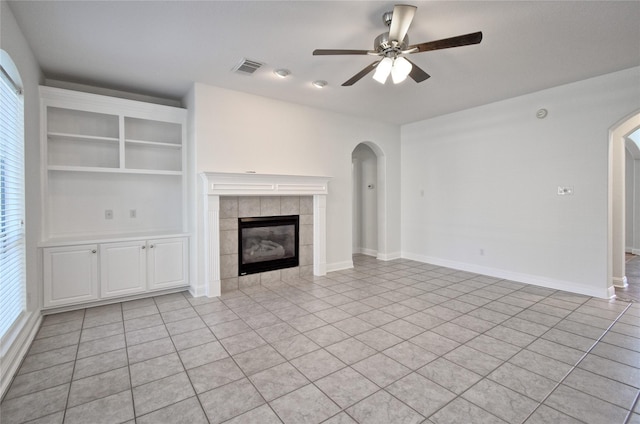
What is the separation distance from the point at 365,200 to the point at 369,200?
0.42 feet

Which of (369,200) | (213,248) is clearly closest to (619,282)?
(369,200)

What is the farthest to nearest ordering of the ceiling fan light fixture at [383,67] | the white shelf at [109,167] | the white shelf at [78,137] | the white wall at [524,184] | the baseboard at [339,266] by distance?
the baseboard at [339,266] < the white wall at [524,184] < the white shelf at [109,167] < the white shelf at [78,137] < the ceiling fan light fixture at [383,67]

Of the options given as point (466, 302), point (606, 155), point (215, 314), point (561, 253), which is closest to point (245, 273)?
point (215, 314)

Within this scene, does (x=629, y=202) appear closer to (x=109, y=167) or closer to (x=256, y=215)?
(x=256, y=215)

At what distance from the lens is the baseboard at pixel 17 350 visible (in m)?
2.05

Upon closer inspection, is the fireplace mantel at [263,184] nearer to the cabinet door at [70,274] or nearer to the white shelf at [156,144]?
the white shelf at [156,144]

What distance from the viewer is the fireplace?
4.34 m

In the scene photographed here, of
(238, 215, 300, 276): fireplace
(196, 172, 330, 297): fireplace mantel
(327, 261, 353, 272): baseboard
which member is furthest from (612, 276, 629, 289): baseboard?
(196, 172, 330, 297): fireplace mantel

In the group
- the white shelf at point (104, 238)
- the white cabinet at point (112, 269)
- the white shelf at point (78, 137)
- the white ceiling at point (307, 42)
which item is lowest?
the white cabinet at point (112, 269)

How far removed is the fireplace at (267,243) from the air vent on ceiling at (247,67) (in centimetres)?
195

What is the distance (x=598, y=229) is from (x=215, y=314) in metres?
4.88

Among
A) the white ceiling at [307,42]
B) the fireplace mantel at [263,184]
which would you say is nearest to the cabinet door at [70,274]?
the fireplace mantel at [263,184]

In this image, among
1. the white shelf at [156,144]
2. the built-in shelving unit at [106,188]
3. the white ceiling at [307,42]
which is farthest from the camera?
the white shelf at [156,144]

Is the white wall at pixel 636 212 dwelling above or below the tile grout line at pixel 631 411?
above
